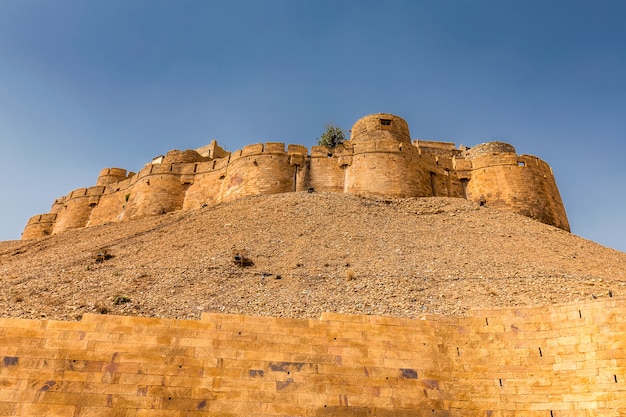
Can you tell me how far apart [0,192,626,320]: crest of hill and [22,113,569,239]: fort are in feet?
6.40

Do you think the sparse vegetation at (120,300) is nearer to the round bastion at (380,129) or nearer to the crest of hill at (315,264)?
the crest of hill at (315,264)

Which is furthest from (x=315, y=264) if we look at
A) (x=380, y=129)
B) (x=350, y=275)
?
(x=380, y=129)

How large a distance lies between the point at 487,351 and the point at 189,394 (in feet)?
15.2

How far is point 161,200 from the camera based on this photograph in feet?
77.2

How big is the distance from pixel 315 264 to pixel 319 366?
227 inches

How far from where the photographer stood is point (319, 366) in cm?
680

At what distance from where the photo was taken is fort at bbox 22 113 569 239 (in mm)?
21047

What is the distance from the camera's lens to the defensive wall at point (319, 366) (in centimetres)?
604

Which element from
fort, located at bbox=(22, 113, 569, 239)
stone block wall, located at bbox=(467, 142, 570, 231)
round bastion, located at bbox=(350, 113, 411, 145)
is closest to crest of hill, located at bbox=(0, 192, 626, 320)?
fort, located at bbox=(22, 113, 569, 239)

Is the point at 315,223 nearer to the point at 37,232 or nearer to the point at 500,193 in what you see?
the point at 500,193

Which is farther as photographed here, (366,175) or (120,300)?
(366,175)

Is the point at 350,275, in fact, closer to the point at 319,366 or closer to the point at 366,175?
the point at 319,366

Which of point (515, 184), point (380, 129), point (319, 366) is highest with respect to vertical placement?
point (380, 129)

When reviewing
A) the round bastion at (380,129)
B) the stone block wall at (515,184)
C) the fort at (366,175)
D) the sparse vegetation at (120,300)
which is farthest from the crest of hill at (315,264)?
the round bastion at (380,129)
